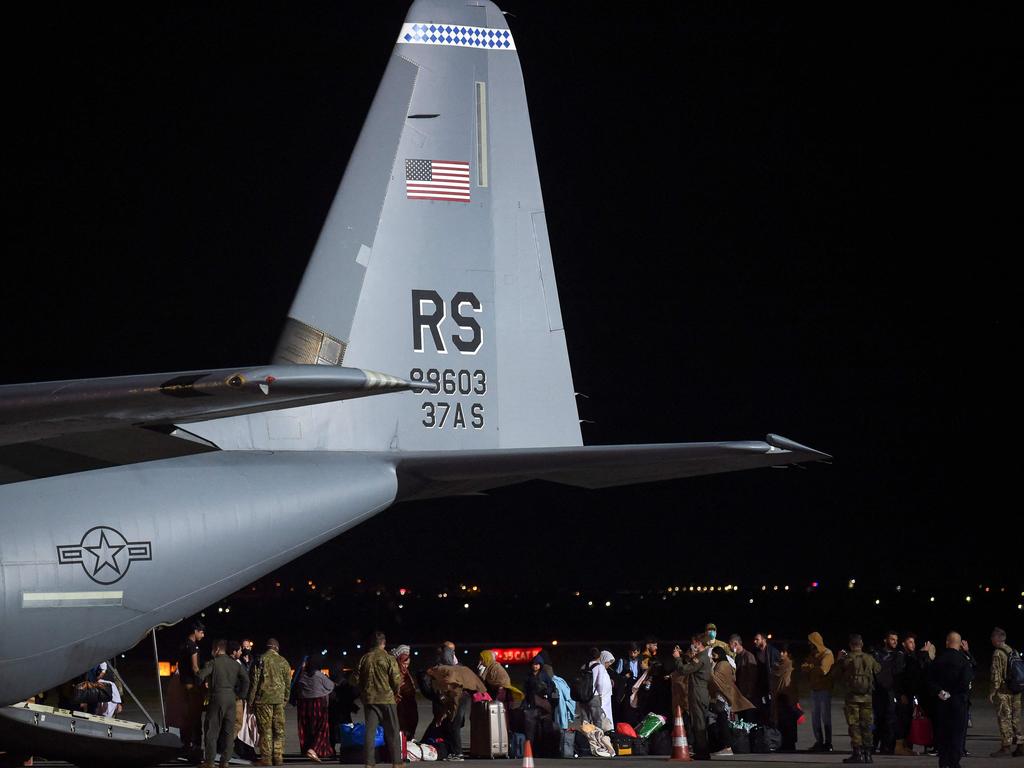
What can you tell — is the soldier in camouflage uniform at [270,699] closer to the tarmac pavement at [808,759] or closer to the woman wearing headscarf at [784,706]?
the tarmac pavement at [808,759]

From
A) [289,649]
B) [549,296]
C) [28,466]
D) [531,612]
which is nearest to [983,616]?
[531,612]

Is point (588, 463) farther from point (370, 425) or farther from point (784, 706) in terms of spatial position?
point (784, 706)

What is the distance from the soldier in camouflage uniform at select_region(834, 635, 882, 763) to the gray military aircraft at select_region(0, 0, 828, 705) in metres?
3.18

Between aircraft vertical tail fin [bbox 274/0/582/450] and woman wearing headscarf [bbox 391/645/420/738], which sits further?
woman wearing headscarf [bbox 391/645/420/738]

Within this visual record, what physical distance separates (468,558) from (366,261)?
112 metres

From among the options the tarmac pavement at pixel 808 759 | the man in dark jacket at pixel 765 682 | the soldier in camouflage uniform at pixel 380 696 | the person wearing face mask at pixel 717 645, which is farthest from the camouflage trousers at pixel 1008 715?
the soldier in camouflage uniform at pixel 380 696

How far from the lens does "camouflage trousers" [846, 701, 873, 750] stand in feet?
43.4

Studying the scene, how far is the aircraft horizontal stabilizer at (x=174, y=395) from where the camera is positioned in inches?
310

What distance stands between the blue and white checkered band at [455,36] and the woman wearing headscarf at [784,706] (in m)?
7.41

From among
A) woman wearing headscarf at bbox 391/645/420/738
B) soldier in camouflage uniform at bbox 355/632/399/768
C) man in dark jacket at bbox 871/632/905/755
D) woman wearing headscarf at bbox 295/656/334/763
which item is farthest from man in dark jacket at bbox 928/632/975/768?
woman wearing headscarf at bbox 295/656/334/763

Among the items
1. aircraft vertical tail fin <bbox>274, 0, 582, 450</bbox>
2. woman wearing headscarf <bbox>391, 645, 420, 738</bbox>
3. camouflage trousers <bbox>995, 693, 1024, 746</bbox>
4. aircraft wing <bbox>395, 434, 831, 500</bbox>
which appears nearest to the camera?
aircraft wing <bbox>395, 434, 831, 500</bbox>

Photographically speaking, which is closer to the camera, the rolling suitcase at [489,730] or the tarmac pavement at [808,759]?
the tarmac pavement at [808,759]

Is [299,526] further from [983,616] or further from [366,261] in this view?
[983,616]

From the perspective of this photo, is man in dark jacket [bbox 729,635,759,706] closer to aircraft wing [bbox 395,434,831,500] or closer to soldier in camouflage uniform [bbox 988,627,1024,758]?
soldier in camouflage uniform [bbox 988,627,1024,758]
